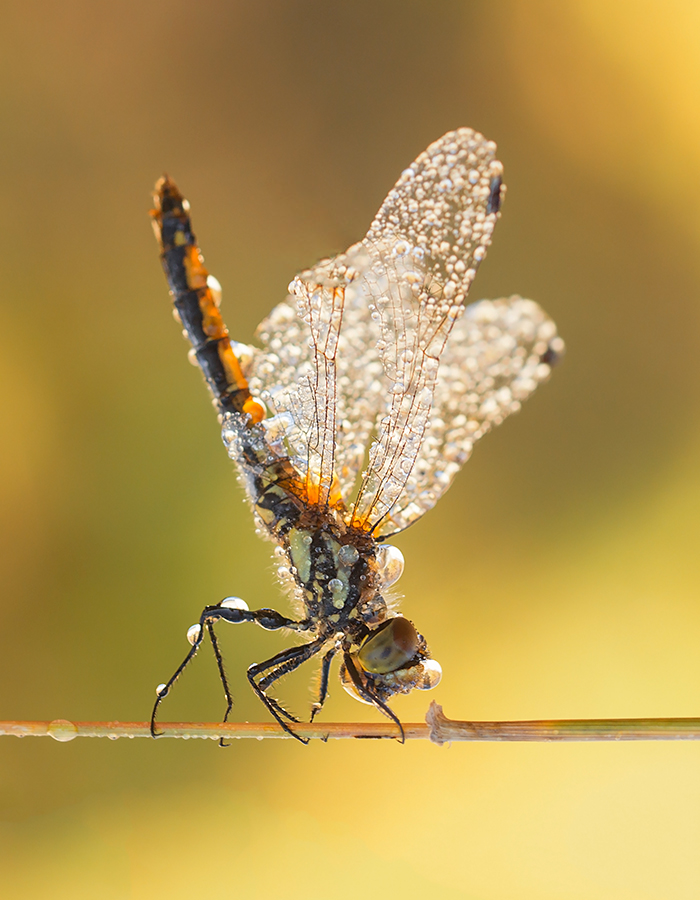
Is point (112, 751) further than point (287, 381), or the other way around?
point (112, 751)

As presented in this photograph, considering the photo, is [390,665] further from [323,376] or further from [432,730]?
[323,376]

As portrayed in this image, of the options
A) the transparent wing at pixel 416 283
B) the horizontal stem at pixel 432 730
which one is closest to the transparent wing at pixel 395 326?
the transparent wing at pixel 416 283

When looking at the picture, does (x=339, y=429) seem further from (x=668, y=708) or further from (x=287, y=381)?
(x=668, y=708)

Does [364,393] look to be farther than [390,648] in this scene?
Yes

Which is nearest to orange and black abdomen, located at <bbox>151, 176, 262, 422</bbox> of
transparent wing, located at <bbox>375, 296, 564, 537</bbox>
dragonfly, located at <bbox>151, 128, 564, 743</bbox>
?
dragonfly, located at <bbox>151, 128, 564, 743</bbox>

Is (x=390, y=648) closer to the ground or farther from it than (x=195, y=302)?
closer to the ground

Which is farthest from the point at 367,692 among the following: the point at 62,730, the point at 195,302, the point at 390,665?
the point at 195,302

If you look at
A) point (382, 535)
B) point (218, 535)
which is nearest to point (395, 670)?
point (382, 535)

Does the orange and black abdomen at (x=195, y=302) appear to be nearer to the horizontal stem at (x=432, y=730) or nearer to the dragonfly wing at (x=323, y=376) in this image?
the dragonfly wing at (x=323, y=376)
